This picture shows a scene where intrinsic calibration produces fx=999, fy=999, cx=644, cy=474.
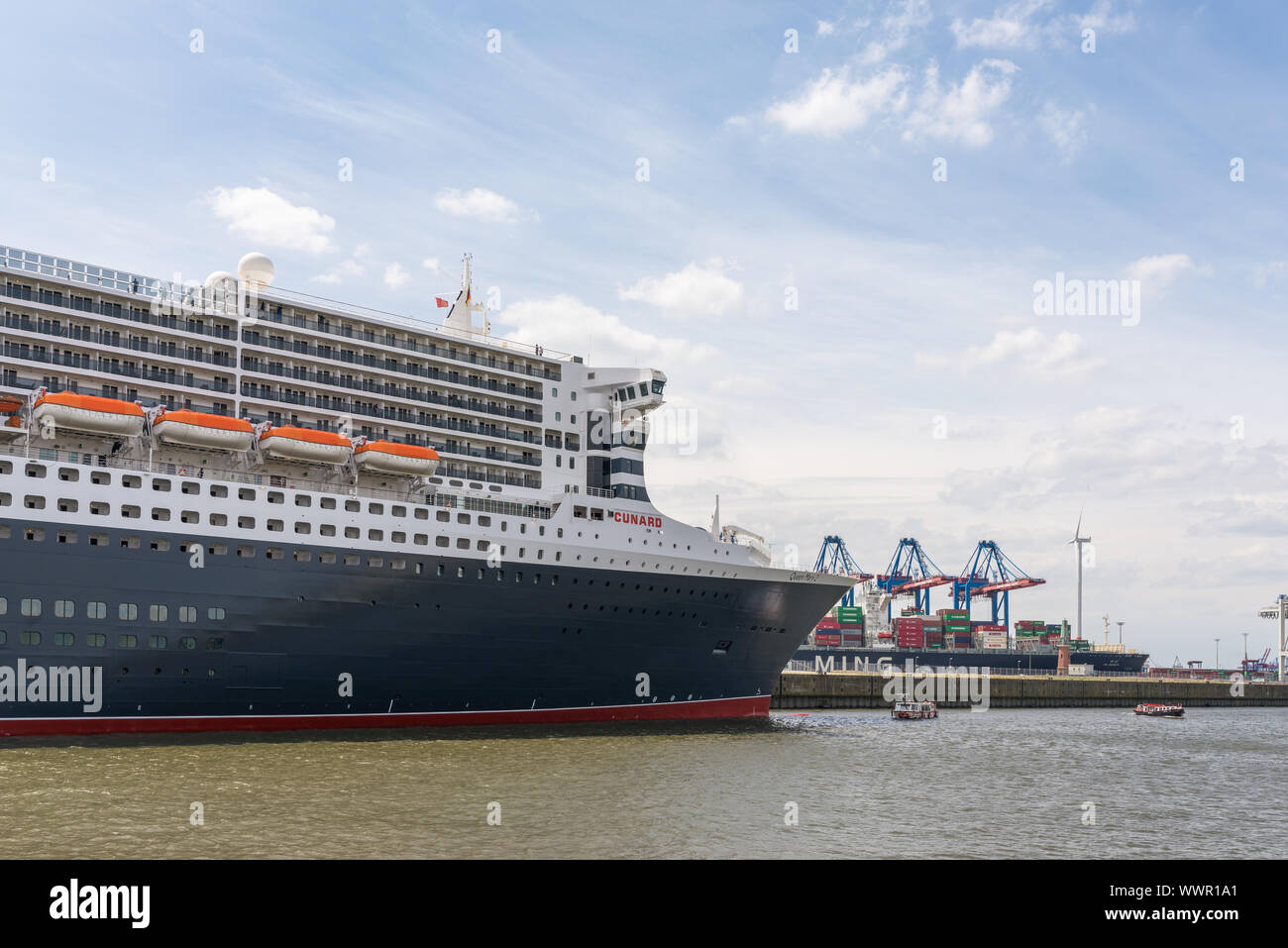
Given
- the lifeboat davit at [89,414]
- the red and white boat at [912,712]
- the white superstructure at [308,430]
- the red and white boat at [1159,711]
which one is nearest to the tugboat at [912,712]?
the red and white boat at [912,712]

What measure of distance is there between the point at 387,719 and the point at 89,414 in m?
14.5

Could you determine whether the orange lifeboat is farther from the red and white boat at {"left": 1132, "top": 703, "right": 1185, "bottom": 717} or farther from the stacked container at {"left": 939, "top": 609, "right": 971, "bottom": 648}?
the stacked container at {"left": 939, "top": 609, "right": 971, "bottom": 648}

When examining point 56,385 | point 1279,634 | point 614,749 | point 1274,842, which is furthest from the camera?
point 1279,634

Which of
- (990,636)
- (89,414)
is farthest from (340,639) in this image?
(990,636)

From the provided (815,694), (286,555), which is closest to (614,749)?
(286,555)

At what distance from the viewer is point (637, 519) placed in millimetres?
43531

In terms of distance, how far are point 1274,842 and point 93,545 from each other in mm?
33333

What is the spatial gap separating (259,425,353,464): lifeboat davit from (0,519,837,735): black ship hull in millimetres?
4197

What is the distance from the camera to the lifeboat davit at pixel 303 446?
36562 millimetres

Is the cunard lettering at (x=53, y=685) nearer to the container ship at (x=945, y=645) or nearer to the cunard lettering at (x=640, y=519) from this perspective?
the cunard lettering at (x=640, y=519)

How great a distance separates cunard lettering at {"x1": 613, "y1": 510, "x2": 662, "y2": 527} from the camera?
141ft

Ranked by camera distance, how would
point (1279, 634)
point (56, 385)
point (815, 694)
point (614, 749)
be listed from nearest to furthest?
1. point (614, 749)
2. point (56, 385)
3. point (815, 694)
4. point (1279, 634)

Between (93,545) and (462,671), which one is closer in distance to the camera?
(93,545)

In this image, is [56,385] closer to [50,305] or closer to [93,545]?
[50,305]
